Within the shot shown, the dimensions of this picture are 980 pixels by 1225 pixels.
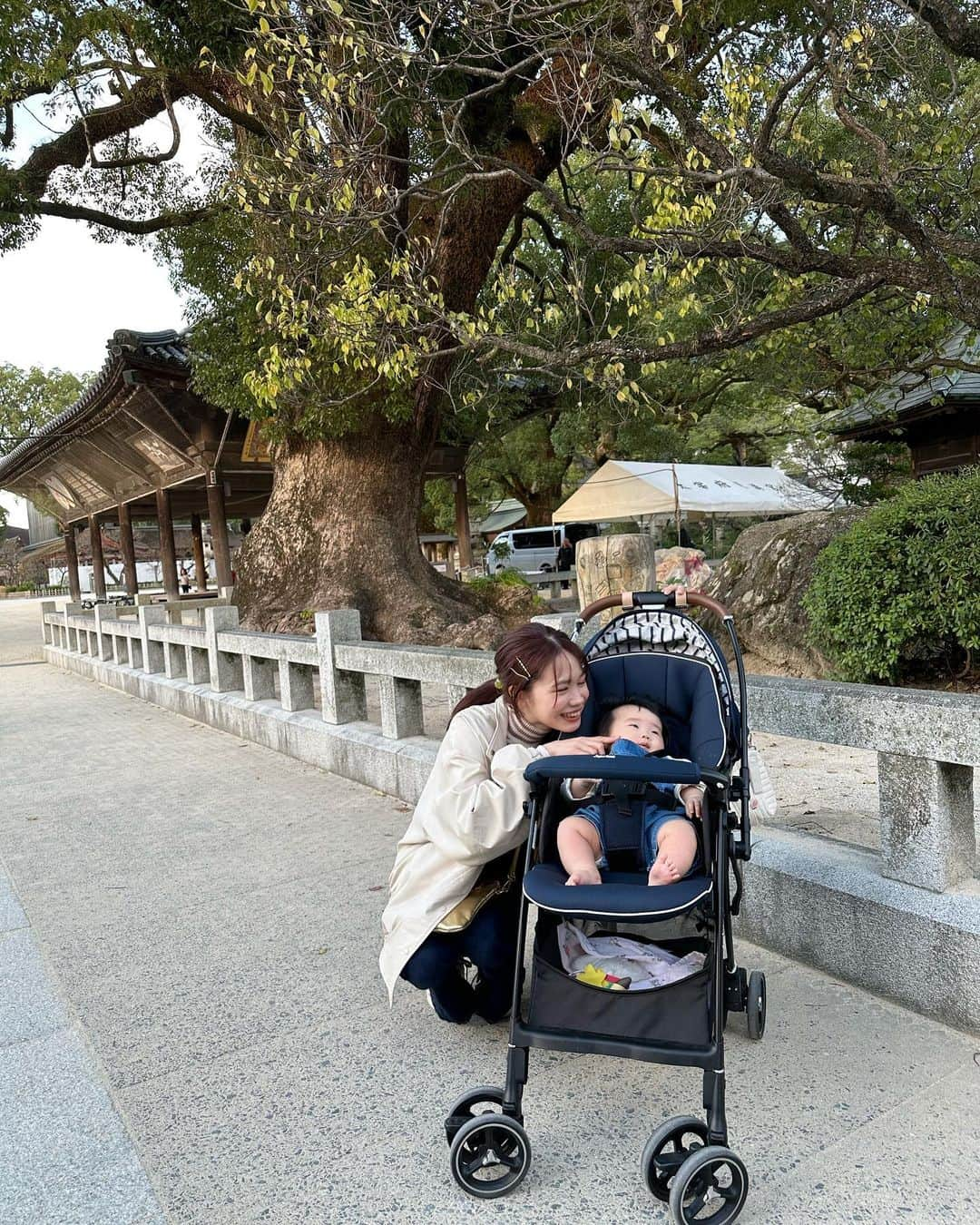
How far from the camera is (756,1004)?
2539 millimetres

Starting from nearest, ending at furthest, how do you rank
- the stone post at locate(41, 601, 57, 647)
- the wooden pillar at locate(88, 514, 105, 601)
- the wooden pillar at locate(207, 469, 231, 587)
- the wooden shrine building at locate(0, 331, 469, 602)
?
the wooden shrine building at locate(0, 331, 469, 602)
the wooden pillar at locate(207, 469, 231, 587)
the stone post at locate(41, 601, 57, 647)
the wooden pillar at locate(88, 514, 105, 601)

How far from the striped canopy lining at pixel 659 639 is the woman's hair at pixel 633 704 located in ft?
0.52

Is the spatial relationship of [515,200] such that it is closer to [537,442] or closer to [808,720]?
[808,720]

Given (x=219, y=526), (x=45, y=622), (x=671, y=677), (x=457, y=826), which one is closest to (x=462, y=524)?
(x=219, y=526)

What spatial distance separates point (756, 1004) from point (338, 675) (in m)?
3.99

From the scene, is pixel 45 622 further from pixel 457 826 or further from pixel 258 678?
pixel 457 826

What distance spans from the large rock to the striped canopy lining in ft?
15.4

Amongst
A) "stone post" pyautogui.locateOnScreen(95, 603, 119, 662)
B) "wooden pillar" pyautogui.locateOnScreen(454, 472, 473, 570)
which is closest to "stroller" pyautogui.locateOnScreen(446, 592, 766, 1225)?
"stone post" pyautogui.locateOnScreen(95, 603, 119, 662)

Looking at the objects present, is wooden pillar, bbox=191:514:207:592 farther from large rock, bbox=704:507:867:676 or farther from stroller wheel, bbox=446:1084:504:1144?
stroller wheel, bbox=446:1084:504:1144

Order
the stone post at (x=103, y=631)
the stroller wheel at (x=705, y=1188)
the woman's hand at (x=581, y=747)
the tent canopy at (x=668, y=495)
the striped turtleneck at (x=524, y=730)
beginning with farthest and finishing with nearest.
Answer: the tent canopy at (x=668, y=495) → the stone post at (x=103, y=631) → the striped turtleneck at (x=524, y=730) → the woman's hand at (x=581, y=747) → the stroller wheel at (x=705, y=1188)

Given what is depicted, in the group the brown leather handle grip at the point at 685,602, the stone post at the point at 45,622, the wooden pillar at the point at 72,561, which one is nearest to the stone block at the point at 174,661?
the brown leather handle grip at the point at 685,602

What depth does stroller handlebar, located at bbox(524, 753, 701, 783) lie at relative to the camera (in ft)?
6.82

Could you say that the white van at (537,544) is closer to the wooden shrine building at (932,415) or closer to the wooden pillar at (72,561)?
the wooden pillar at (72,561)

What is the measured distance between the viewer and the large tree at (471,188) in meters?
5.01
